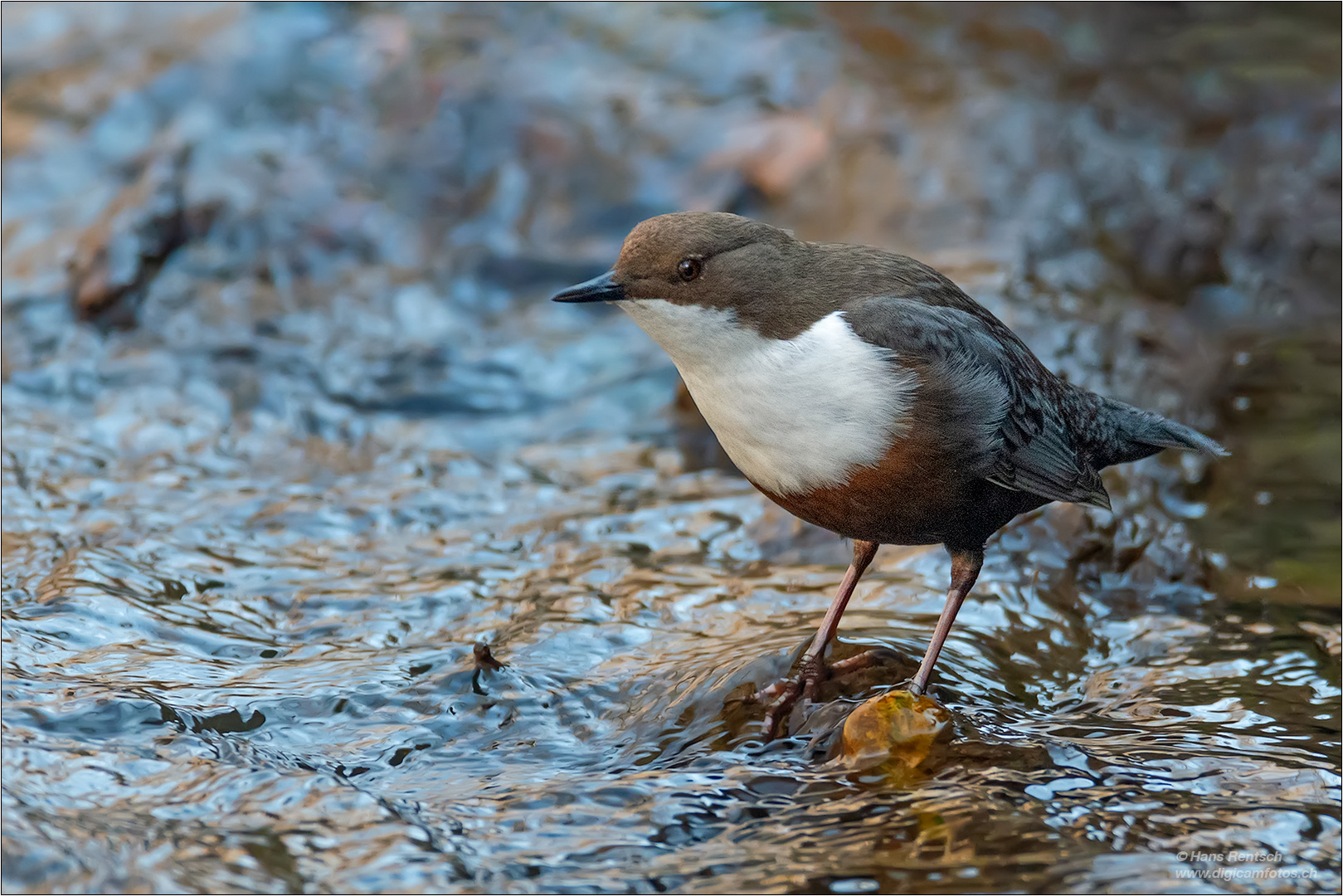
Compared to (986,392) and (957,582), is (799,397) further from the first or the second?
(957,582)

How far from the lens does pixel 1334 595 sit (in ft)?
12.9

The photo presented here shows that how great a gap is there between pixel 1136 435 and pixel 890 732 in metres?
1.30

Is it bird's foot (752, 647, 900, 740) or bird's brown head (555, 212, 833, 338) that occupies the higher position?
bird's brown head (555, 212, 833, 338)

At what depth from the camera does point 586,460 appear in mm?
5090

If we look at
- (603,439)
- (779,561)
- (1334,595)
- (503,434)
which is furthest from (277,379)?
Answer: (1334,595)

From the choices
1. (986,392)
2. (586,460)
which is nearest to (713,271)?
(986,392)

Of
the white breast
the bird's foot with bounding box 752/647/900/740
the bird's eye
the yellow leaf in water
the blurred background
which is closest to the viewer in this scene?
the blurred background

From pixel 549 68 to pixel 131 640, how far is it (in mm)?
4984

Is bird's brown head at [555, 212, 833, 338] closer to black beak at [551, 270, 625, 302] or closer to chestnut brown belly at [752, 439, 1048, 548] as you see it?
black beak at [551, 270, 625, 302]

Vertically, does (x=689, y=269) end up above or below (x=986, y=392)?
above

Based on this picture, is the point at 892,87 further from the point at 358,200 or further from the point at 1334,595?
the point at 1334,595

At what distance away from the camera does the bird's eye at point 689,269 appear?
318 centimetres

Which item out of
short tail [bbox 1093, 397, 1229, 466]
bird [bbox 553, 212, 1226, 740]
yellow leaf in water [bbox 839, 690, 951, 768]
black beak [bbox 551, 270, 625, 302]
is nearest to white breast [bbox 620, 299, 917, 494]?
bird [bbox 553, 212, 1226, 740]

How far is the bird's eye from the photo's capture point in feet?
10.4
